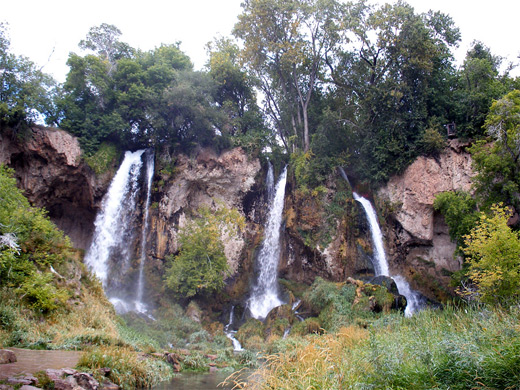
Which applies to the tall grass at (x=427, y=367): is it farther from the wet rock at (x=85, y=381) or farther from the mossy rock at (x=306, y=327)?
the mossy rock at (x=306, y=327)

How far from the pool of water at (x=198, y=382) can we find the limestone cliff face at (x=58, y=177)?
51.4ft

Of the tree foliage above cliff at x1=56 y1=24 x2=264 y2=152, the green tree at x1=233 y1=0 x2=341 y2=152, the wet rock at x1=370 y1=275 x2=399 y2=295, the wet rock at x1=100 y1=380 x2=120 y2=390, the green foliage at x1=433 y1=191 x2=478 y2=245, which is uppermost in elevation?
the green tree at x1=233 y1=0 x2=341 y2=152

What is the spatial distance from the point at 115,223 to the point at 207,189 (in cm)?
688

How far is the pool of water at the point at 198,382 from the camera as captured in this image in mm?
10016

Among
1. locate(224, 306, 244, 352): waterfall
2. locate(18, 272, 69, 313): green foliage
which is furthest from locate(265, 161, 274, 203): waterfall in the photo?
locate(18, 272, 69, 313): green foliage

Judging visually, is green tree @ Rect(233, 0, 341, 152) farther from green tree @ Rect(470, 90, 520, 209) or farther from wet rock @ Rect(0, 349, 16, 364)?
wet rock @ Rect(0, 349, 16, 364)

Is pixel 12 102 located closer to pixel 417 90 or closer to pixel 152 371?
pixel 152 371

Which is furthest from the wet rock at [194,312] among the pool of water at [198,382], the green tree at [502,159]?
the green tree at [502,159]

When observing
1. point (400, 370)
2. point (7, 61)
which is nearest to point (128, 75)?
point (7, 61)

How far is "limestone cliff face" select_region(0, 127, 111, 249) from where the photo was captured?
904 inches

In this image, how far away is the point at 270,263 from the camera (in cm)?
2459

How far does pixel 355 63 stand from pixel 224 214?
1536cm

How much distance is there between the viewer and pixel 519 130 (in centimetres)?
1678

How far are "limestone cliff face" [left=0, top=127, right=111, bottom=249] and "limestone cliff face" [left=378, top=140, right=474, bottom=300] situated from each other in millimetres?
20050
